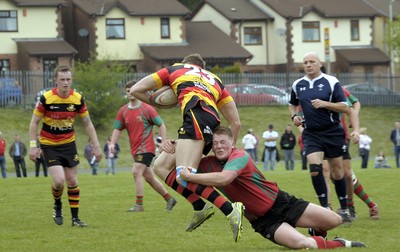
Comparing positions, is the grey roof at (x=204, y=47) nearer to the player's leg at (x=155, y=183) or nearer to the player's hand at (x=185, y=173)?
the player's leg at (x=155, y=183)

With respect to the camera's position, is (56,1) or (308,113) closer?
(308,113)

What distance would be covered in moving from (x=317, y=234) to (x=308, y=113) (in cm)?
297

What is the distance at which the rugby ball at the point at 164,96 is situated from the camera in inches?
456

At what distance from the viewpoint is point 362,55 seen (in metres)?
75.7

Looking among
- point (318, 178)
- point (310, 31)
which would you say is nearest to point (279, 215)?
point (318, 178)

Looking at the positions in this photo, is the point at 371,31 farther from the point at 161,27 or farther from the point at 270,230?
the point at 270,230

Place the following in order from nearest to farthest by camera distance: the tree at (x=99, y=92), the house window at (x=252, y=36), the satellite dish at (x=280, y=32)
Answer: the tree at (x=99, y=92) < the satellite dish at (x=280, y=32) < the house window at (x=252, y=36)

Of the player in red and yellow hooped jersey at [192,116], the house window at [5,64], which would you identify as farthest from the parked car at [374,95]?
the player in red and yellow hooped jersey at [192,116]

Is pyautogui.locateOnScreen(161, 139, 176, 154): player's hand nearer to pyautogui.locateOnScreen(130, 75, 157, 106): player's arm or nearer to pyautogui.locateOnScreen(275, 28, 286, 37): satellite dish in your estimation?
pyautogui.locateOnScreen(130, 75, 157, 106): player's arm

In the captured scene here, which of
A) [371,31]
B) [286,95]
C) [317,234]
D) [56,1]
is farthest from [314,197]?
[371,31]

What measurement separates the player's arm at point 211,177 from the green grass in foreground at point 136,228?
115cm

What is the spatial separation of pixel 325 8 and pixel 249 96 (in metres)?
23.1

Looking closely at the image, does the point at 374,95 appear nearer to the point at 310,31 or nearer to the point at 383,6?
the point at 310,31

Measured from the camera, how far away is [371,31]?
77.7 m
